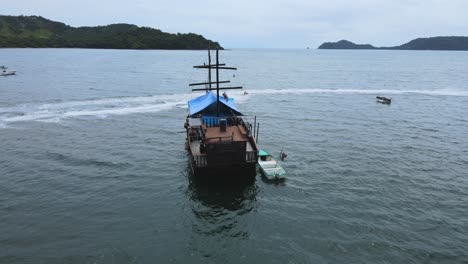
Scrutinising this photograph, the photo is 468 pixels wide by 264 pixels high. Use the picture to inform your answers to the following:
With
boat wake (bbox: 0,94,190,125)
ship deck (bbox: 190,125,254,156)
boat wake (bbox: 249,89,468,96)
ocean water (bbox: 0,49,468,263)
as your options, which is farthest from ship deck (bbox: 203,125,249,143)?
boat wake (bbox: 249,89,468,96)

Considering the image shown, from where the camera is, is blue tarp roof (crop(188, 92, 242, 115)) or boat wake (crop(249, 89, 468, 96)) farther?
boat wake (crop(249, 89, 468, 96))

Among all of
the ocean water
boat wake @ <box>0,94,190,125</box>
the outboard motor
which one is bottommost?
the ocean water

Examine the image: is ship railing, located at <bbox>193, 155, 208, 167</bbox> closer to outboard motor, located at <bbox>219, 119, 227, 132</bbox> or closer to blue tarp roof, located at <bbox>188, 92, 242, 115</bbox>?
outboard motor, located at <bbox>219, 119, 227, 132</bbox>

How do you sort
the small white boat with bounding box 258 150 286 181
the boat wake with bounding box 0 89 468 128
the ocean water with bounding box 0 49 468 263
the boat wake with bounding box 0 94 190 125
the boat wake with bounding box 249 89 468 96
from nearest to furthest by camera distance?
1. the ocean water with bounding box 0 49 468 263
2. the small white boat with bounding box 258 150 286 181
3. the boat wake with bounding box 0 94 190 125
4. the boat wake with bounding box 0 89 468 128
5. the boat wake with bounding box 249 89 468 96

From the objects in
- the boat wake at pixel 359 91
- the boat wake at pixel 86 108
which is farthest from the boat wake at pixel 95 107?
the boat wake at pixel 359 91

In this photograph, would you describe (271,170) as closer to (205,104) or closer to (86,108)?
(205,104)

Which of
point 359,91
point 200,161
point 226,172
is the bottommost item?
point 226,172

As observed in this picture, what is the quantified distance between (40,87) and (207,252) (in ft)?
268

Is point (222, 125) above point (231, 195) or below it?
above

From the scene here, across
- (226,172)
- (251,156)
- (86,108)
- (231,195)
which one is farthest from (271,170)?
(86,108)

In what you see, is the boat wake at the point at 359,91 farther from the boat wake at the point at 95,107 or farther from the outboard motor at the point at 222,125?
the outboard motor at the point at 222,125

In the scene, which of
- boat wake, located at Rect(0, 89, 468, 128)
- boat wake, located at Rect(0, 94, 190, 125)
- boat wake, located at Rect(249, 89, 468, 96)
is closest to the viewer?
boat wake, located at Rect(0, 94, 190, 125)

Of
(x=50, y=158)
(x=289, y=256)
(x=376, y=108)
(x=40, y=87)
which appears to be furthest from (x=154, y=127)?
(x=40, y=87)

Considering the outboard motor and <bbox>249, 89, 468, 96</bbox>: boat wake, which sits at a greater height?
the outboard motor
